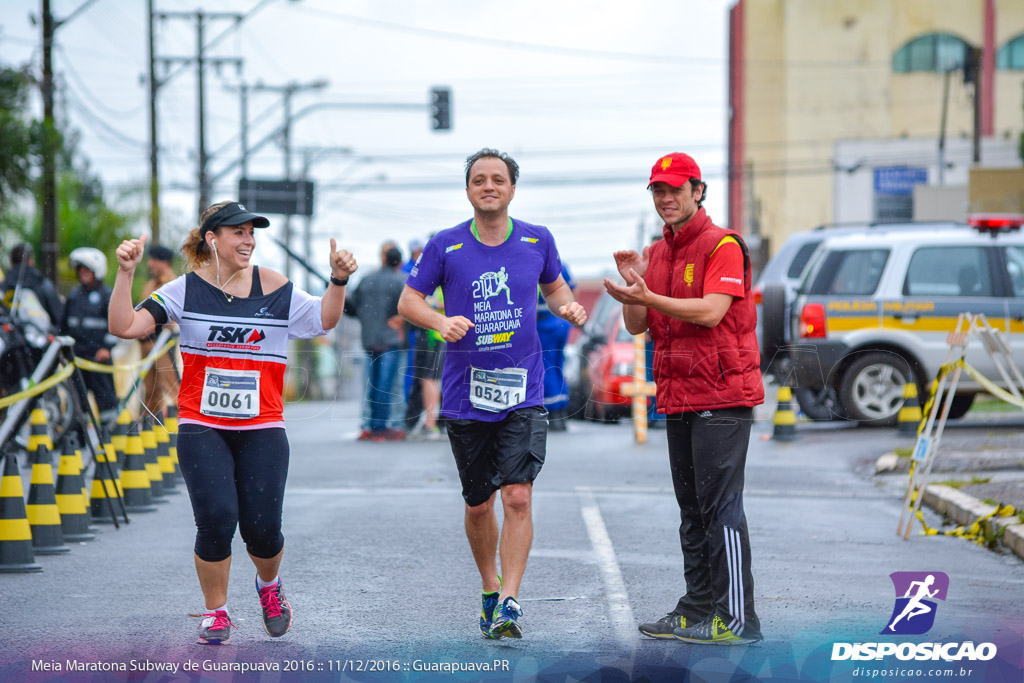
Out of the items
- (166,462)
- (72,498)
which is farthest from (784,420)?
(72,498)

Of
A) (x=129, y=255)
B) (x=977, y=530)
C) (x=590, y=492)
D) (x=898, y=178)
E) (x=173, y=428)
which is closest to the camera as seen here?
(x=129, y=255)

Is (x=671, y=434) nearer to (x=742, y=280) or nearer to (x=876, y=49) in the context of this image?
(x=742, y=280)

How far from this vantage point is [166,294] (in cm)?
560

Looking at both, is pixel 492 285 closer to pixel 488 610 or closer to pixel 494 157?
pixel 494 157

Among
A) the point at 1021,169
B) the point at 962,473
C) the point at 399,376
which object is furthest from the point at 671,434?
the point at 1021,169

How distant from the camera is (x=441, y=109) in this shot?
28484mm

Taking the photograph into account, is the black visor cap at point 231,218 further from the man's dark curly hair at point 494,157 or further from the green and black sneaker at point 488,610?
the green and black sneaker at point 488,610

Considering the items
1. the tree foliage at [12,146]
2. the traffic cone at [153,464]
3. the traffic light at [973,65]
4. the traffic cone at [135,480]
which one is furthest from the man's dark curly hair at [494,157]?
the traffic light at [973,65]

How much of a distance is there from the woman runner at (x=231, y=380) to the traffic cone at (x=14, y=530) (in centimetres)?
235

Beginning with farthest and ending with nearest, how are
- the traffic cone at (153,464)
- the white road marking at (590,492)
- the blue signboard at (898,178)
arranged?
the blue signboard at (898,178) < the white road marking at (590,492) < the traffic cone at (153,464)

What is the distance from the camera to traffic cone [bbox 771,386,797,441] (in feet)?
47.2

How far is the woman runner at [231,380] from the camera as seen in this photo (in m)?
5.45

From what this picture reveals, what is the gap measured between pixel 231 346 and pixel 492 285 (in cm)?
110

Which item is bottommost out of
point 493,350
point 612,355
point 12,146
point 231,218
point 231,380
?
Result: point 612,355
